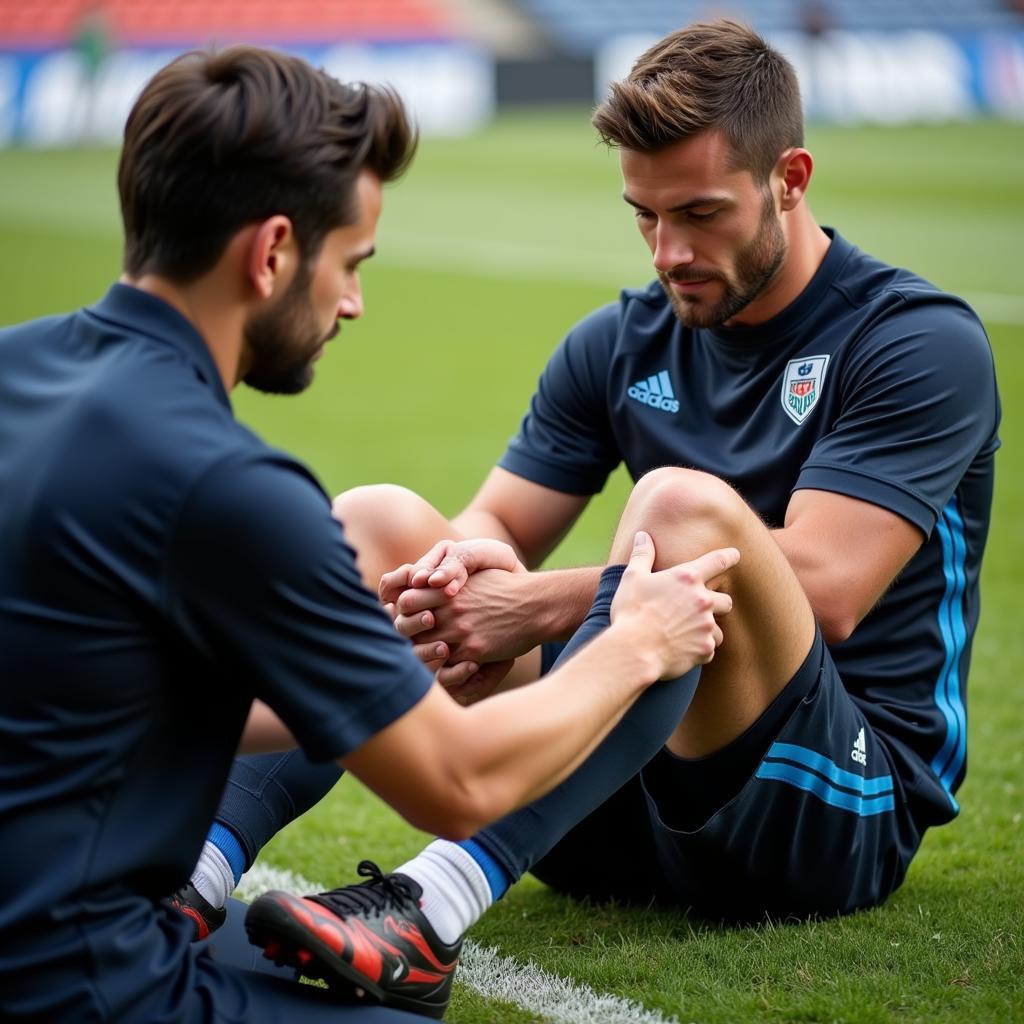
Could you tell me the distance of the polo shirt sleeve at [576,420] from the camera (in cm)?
422

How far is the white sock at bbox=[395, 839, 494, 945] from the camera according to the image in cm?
273

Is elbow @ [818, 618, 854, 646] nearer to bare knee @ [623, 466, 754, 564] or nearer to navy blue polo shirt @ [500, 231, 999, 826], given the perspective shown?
navy blue polo shirt @ [500, 231, 999, 826]


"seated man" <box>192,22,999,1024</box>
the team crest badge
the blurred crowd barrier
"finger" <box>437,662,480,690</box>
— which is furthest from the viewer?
the blurred crowd barrier

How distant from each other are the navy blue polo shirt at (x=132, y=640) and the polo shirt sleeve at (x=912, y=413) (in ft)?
4.90

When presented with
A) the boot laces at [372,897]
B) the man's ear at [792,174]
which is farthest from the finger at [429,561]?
the man's ear at [792,174]

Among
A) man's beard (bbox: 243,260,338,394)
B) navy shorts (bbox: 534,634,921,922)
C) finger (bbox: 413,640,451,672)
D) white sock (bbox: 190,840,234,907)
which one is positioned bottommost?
white sock (bbox: 190,840,234,907)

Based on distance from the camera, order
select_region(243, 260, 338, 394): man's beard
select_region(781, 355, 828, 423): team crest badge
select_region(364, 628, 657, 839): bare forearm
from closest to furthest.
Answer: select_region(364, 628, 657, 839): bare forearm → select_region(243, 260, 338, 394): man's beard → select_region(781, 355, 828, 423): team crest badge

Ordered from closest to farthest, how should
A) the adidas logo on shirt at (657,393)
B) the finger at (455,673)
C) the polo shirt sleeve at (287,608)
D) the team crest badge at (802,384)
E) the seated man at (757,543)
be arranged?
the polo shirt sleeve at (287,608) → the seated man at (757,543) → the finger at (455,673) → the team crest badge at (802,384) → the adidas logo on shirt at (657,393)

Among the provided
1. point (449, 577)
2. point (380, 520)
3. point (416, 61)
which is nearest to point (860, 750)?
point (449, 577)

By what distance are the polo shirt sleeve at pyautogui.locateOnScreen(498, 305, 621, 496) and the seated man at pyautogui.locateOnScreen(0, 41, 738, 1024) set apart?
70.2 inches

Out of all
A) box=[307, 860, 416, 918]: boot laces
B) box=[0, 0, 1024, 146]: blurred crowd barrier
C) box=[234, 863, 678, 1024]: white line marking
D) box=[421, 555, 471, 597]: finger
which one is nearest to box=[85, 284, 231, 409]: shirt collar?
box=[307, 860, 416, 918]: boot laces

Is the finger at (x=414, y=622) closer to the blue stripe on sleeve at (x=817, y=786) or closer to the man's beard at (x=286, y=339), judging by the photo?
the blue stripe on sleeve at (x=817, y=786)

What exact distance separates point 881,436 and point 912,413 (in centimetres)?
9

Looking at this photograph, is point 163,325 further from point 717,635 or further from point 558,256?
point 558,256
